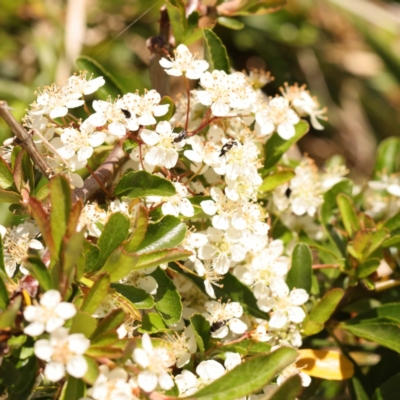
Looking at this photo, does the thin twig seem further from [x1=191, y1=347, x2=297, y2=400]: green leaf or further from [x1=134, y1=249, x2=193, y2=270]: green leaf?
[x1=191, y1=347, x2=297, y2=400]: green leaf

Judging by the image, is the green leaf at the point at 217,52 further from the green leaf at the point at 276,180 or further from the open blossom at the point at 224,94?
the green leaf at the point at 276,180

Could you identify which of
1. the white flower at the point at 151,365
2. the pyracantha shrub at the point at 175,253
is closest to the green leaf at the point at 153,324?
the pyracantha shrub at the point at 175,253

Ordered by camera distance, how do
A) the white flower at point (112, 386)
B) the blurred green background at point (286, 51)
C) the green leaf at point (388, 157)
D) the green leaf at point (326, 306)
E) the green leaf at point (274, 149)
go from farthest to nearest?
the blurred green background at point (286, 51), the green leaf at point (388, 157), the green leaf at point (274, 149), the green leaf at point (326, 306), the white flower at point (112, 386)

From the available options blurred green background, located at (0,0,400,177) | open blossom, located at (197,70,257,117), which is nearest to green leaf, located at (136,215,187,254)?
open blossom, located at (197,70,257,117)

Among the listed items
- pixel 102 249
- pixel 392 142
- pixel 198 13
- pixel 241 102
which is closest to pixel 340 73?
pixel 392 142

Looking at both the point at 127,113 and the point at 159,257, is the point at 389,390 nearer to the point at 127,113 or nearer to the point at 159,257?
the point at 159,257
